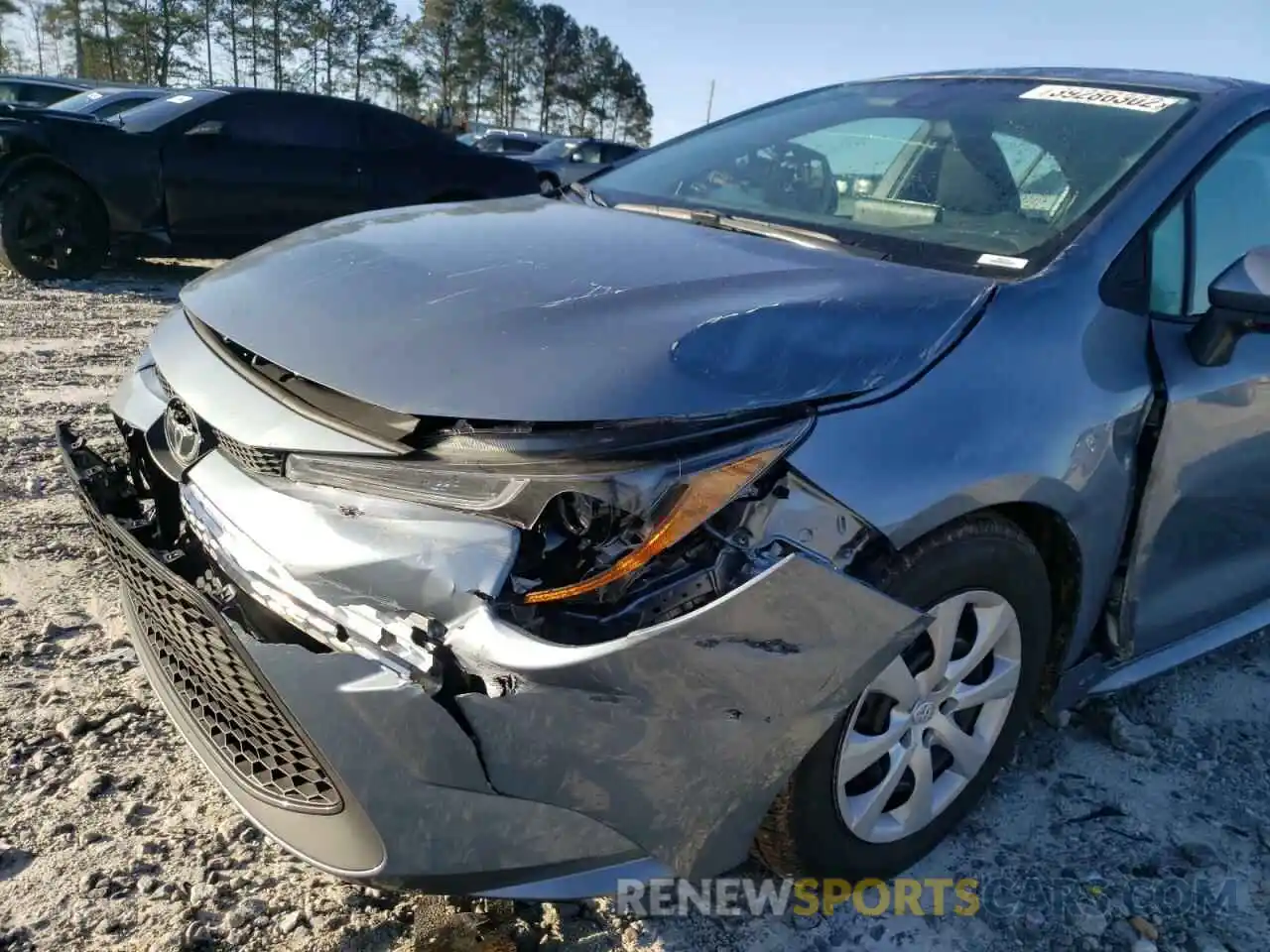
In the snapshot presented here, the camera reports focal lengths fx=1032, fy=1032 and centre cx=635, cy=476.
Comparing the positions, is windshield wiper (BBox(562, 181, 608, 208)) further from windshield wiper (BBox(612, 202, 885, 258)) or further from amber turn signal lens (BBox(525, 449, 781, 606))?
amber turn signal lens (BBox(525, 449, 781, 606))

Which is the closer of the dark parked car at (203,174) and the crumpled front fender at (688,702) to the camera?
the crumpled front fender at (688,702)

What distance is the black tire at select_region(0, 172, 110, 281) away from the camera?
7215 mm

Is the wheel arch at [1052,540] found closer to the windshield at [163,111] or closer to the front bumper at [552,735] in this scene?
the front bumper at [552,735]

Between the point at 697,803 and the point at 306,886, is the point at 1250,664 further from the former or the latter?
the point at 306,886

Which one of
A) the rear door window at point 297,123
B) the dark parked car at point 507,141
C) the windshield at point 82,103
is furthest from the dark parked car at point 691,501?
the dark parked car at point 507,141

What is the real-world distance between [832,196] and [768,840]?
5.38 feet

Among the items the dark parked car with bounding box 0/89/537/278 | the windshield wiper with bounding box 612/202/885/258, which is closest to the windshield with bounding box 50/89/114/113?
the dark parked car with bounding box 0/89/537/278

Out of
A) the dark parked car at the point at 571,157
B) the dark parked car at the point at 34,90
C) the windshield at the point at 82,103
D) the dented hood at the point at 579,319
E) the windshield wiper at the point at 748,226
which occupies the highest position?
the windshield wiper at the point at 748,226

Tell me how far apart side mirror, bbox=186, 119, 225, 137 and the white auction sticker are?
6796 mm

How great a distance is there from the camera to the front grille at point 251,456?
1.74m

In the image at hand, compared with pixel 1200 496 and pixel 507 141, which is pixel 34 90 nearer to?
pixel 507 141

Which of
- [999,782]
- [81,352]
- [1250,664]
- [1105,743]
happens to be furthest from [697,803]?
[81,352]

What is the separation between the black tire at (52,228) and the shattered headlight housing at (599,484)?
7.11 meters

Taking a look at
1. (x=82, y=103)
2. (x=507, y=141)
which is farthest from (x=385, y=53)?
(x=82, y=103)
